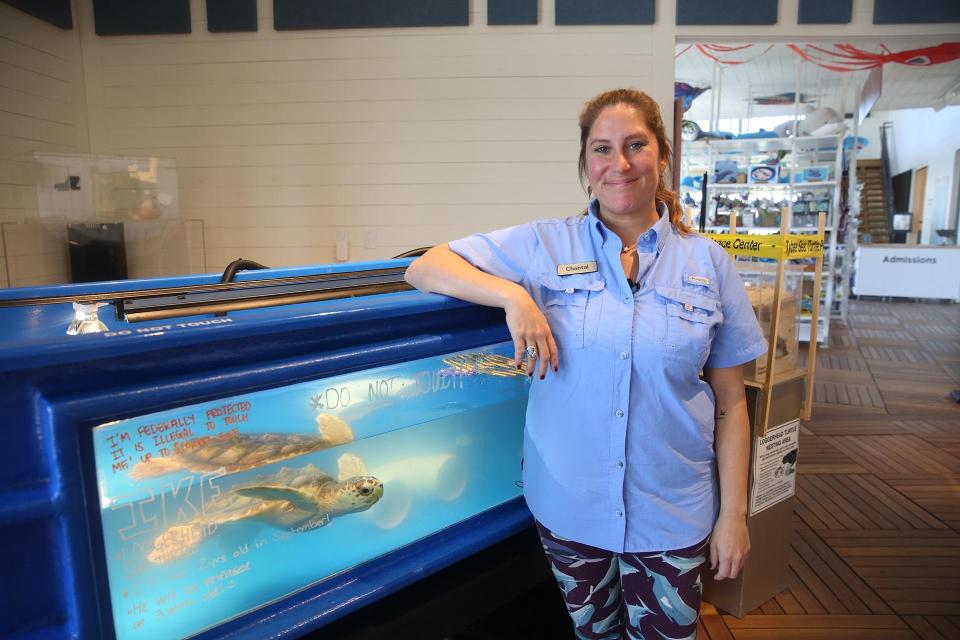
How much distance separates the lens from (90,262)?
3562 mm

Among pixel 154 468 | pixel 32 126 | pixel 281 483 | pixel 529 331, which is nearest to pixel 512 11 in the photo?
pixel 32 126

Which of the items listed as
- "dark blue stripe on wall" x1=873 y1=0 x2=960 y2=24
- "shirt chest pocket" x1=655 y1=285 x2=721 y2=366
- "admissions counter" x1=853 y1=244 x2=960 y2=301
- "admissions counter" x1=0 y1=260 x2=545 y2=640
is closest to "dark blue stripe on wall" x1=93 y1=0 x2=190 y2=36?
"admissions counter" x1=0 y1=260 x2=545 y2=640

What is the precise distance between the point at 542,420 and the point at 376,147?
3190 mm

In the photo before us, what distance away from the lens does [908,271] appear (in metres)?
10.4

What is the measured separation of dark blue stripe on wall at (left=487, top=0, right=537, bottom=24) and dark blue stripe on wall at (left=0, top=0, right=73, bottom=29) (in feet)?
8.86

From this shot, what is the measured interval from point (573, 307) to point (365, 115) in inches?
127

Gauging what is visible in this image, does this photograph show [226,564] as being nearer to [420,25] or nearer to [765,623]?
[765,623]

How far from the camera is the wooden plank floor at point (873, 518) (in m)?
2.27

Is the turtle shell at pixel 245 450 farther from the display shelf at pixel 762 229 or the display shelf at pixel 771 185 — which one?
the display shelf at pixel 771 185

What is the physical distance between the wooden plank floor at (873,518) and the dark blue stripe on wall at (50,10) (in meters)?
4.79

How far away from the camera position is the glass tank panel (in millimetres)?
1036

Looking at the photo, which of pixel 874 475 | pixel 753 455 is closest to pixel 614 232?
pixel 753 455

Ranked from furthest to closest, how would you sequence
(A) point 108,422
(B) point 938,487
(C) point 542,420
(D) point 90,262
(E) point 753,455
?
(D) point 90,262 → (B) point 938,487 → (E) point 753,455 → (C) point 542,420 → (A) point 108,422

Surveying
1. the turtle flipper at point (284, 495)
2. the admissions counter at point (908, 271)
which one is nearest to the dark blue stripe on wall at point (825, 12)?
the turtle flipper at point (284, 495)
